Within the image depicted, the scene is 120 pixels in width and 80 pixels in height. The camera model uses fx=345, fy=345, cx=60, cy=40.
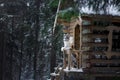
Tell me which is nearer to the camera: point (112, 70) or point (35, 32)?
point (112, 70)

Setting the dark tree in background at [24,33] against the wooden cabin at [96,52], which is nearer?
the wooden cabin at [96,52]

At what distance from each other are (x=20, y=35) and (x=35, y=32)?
1725mm

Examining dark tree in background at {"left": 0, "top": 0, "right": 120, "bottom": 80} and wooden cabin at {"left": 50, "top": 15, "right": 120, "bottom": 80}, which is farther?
dark tree in background at {"left": 0, "top": 0, "right": 120, "bottom": 80}

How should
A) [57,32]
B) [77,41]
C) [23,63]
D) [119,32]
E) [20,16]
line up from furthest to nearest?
[23,63] → [20,16] → [57,32] → [77,41] → [119,32]

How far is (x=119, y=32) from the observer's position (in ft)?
55.6

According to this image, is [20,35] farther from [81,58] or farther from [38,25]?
[81,58]

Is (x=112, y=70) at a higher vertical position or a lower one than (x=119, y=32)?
lower

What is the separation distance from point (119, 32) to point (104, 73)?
2384 mm

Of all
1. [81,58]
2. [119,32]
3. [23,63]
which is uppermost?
[119,32]

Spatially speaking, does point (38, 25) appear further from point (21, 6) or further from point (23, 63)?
point (23, 63)

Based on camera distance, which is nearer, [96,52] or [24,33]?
[96,52]

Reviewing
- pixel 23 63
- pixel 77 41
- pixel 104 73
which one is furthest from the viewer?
pixel 23 63

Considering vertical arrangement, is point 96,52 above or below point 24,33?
below

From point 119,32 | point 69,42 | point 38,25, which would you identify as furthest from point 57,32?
point 119,32
